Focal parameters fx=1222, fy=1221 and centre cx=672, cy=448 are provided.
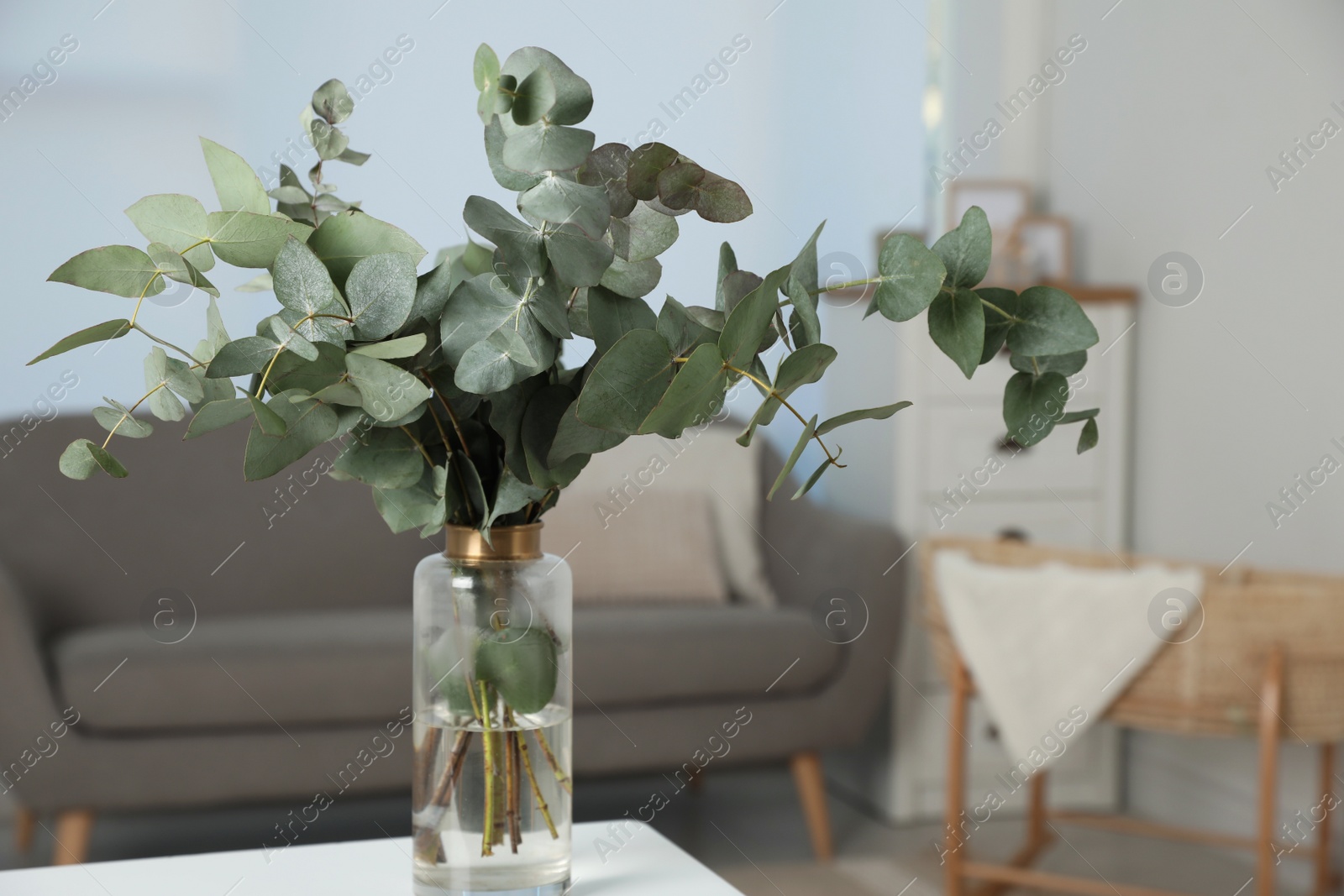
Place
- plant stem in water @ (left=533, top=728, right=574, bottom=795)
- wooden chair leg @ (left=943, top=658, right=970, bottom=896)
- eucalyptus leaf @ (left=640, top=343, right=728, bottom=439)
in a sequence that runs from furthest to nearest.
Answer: wooden chair leg @ (left=943, top=658, right=970, bottom=896) → plant stem in water @ (left=533, top=728, right=574, bottom=795) → eucalyptus leaf @ (left=640, top=343, right=728, bottom=439)

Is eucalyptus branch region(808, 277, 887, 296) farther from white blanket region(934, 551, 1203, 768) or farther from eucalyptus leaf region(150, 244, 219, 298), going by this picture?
white blanket region(934, 551, 1203, 768)

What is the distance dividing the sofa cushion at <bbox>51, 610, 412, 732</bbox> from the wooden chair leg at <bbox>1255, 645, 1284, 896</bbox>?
4.29ft

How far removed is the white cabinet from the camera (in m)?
2.44

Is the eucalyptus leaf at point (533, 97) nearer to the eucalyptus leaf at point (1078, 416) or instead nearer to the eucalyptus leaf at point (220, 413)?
the eucalyptus leaf at point (220, 413)

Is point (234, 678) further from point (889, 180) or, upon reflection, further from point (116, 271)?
point (889, 180)

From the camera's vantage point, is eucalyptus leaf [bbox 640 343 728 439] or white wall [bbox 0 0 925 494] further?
white wall [bbox 0 0 925 494]

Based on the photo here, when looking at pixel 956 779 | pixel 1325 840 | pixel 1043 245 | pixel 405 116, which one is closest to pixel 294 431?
pixel 956 779

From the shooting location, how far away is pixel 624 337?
1.75ft

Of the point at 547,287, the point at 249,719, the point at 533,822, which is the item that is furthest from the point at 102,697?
the point at 547,287

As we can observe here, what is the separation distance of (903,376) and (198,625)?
1398 mm

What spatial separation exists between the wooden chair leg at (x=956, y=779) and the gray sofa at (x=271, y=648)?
0.18 m

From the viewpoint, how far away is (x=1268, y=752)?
5.92 feet

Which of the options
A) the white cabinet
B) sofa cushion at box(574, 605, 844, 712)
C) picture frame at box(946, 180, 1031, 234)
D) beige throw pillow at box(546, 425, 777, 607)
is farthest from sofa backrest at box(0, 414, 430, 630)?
picture frame at box(946, 180, 1031, 234)

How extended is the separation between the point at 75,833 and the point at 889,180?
2.06 m
